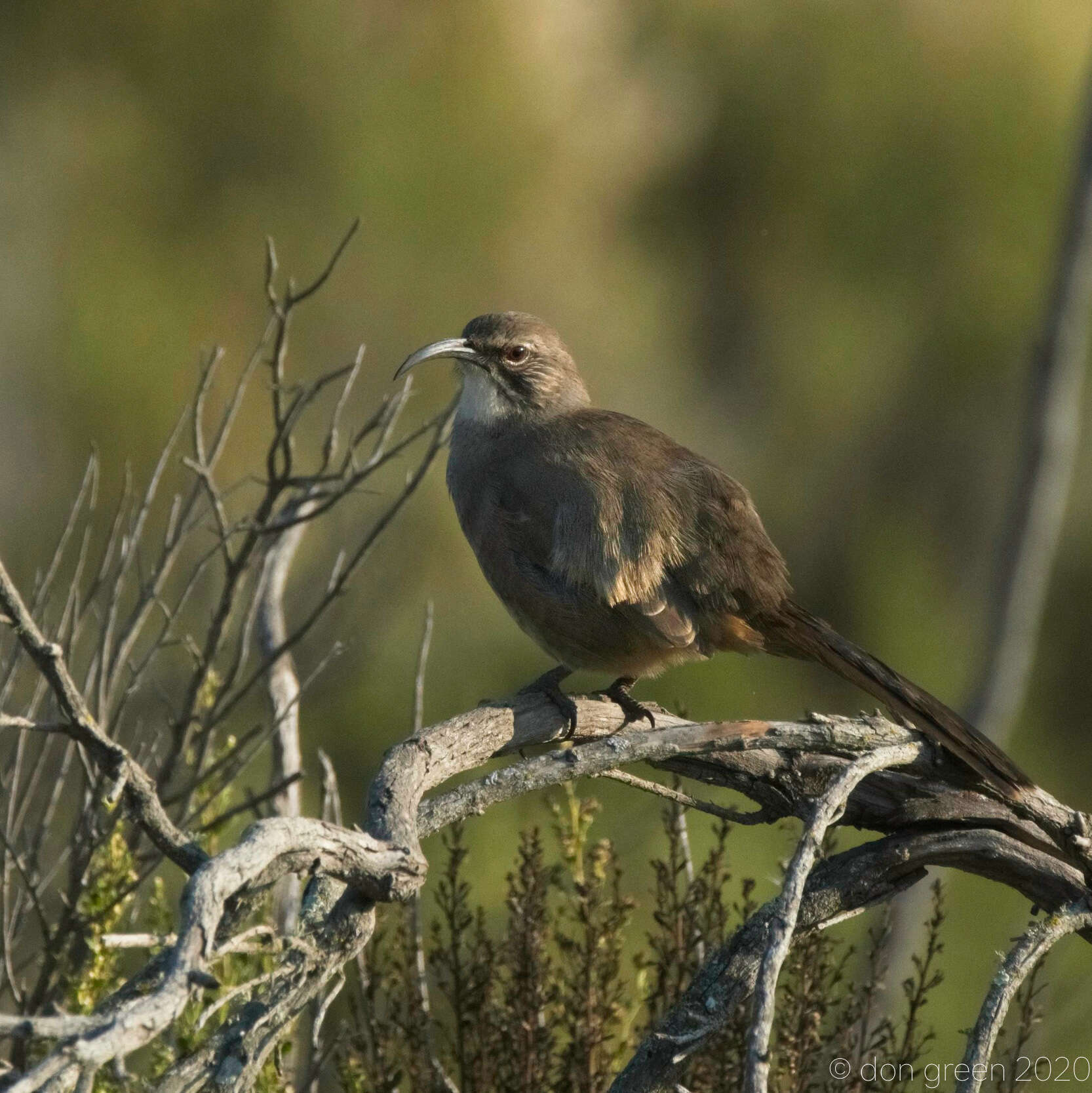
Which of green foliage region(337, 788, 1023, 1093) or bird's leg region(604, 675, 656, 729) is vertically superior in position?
bird's leg region(604, 675, 656, 729)

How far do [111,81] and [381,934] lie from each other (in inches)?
271

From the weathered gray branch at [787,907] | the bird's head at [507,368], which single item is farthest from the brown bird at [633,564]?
the weathered gray branch at [787,907]

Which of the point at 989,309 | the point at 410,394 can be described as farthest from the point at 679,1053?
the point at 989,309

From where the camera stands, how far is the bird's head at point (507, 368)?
434 cm

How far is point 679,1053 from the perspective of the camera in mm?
2709

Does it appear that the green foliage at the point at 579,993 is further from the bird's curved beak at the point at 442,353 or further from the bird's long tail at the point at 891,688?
the bird's curved beak at the point at 442,353

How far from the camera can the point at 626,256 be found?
10359 millimetres

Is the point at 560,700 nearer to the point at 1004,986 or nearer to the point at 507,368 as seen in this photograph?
the point at 1004,986

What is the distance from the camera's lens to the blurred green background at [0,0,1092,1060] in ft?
28.0

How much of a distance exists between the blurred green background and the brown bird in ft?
8.27

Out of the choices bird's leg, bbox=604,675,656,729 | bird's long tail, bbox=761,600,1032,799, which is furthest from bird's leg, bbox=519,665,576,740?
bird's long tail, bbox=761,600,1032,799

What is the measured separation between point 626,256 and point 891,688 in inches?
295

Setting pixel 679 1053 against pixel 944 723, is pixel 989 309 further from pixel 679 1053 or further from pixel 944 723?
pixel 679 1053

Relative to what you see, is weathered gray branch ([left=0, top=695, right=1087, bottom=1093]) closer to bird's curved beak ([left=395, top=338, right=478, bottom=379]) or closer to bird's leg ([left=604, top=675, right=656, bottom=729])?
bird's leg ([left=604, top=675, right=656, bottom=729])
